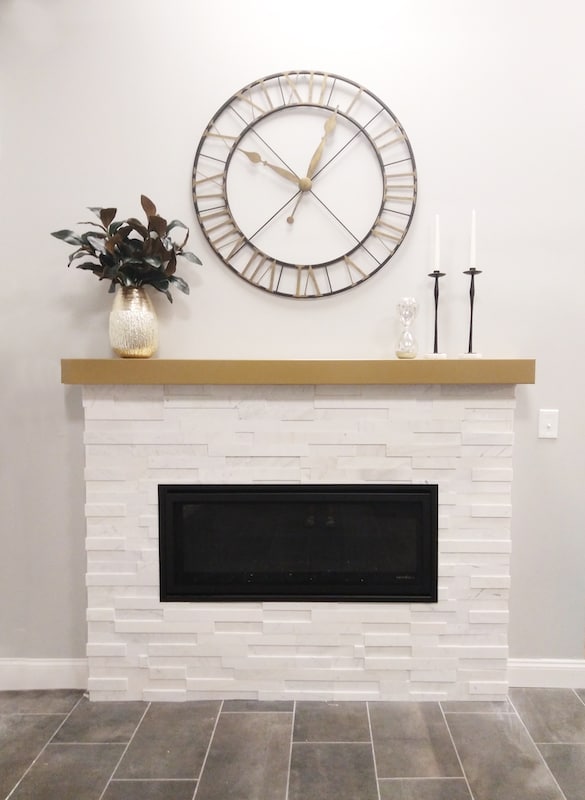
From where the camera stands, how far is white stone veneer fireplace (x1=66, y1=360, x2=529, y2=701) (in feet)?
6.56

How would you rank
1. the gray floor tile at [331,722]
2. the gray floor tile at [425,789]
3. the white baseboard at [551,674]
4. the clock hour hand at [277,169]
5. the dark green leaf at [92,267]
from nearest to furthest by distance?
1. the gray floor tile at [425,789]
2. the gray floor tile at [331,722]
3. the dark green leaf at [92,267]
4. the clock hour hand at [277,169]
5. the white baseboard at [551,674]

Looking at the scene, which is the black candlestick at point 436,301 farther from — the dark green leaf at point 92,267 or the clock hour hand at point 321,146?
the dark green leaf at point 92,267

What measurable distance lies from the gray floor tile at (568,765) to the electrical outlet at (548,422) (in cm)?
102

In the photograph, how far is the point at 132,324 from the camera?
1965 millimetres

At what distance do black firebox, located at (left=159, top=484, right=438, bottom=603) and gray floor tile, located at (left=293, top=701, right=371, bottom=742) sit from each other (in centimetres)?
37

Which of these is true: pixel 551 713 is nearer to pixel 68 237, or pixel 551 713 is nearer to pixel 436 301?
pixel 436 301

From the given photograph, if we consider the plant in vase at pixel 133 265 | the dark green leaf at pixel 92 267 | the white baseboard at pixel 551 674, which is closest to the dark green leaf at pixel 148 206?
the plant in vase at pixel 133 265

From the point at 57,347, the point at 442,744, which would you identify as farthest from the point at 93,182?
the point at 442,744

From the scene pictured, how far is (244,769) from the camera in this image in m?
1.70

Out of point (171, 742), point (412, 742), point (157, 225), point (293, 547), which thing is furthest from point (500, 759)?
point (157, 225)

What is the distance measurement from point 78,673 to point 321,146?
7.10 feet

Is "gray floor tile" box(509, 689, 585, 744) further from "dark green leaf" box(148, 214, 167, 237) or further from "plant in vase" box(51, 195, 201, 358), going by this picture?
"dark green leaf" box(148, 214, 167, 237)

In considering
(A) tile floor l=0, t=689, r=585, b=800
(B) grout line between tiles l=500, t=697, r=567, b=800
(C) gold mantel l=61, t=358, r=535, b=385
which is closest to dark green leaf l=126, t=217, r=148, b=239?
(C) gold mantel l=61, t=358, r=535, b=385

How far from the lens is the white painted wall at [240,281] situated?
203 centimetres
